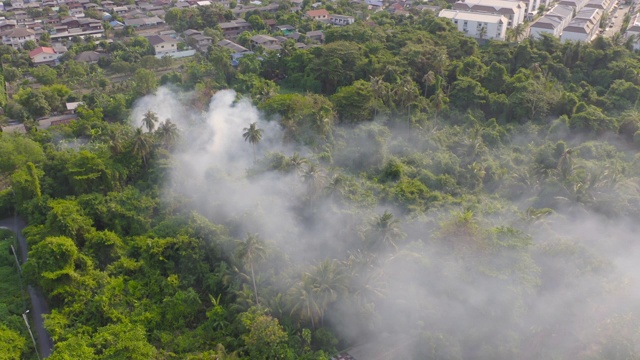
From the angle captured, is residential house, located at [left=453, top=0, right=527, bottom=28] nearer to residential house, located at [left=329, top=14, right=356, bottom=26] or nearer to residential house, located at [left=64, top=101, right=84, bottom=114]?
residential house, located at [left=329, top=14, right=356, bottom=26]

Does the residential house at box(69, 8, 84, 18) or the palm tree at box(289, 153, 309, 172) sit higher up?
the residential house at box(69, 8, 84, 18)

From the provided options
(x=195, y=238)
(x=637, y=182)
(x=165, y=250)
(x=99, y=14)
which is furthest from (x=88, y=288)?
(x=99, y=14)

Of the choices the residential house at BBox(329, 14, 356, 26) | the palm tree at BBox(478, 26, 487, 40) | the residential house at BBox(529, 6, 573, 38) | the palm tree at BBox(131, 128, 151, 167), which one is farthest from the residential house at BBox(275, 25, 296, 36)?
the palm tree at BBox(131, 128, 151, 167)

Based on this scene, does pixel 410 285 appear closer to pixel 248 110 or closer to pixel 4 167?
pixel 248 110

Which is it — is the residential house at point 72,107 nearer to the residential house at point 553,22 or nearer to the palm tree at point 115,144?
the palm tree at point 115,144

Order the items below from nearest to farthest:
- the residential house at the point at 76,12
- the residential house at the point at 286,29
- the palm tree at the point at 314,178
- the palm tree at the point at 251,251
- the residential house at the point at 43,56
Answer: the palm tree at the point at 251,251 → the palm tree at the point at 314,178 → the residential house at the point at 43,56 → the residential house at the point at 286,29 → the residential house at the point at 76,12

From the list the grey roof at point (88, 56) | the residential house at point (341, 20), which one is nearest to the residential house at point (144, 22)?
the grey roof at point (88, 56)
